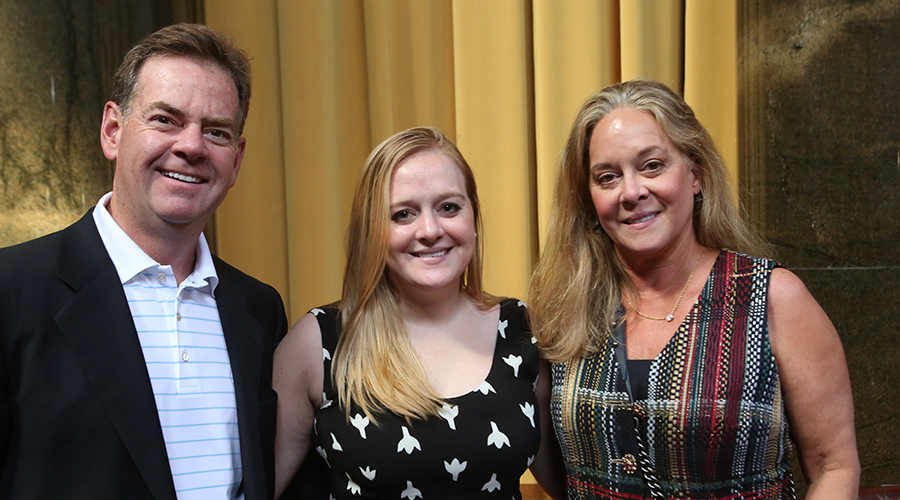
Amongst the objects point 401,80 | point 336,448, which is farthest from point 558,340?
point 401,80

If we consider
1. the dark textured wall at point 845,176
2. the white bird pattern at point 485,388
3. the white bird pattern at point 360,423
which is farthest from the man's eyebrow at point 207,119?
the dark textured wall at point 845,176

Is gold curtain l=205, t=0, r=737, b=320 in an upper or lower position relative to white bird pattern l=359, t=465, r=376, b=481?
upper

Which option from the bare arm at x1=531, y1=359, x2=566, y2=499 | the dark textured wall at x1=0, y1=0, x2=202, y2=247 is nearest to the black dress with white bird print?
the bare arm at x1=531, y1=359, x2=566, y2=499

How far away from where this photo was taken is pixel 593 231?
1869 millimetres

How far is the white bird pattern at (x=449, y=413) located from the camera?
1.59 meters

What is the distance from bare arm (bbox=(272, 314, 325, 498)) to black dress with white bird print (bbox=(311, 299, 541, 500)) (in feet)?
0.10

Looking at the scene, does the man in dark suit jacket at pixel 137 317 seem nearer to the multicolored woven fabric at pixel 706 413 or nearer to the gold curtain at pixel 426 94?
the multicolored woven fabric at pixel 706 413

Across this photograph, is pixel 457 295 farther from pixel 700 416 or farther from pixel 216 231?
pixel 216 231

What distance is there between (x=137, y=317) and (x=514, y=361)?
87cm

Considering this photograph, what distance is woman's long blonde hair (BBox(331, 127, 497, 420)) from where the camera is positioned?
5.28 feet

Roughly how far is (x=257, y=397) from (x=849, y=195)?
1696 millimetres

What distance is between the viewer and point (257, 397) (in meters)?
1.47

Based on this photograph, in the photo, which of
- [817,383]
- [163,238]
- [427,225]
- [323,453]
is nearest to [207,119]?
[163,238]

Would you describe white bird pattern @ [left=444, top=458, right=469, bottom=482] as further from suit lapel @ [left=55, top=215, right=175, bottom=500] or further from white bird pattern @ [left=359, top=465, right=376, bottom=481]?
suit lapel @ [left=55, top=215, right=175, bottom=500]
